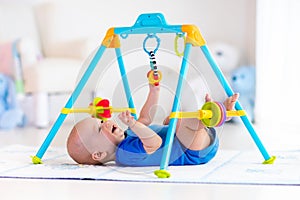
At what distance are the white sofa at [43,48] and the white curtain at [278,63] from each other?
43.2 inches

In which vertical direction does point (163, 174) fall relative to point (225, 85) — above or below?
below

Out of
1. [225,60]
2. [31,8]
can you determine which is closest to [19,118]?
[31,8]

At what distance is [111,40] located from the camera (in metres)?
1.81

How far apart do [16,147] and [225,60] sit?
6.17ft

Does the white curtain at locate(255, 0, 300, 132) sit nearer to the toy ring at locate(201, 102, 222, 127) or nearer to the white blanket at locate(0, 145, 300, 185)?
the white blanket at locate(0, 145, 300, 185)

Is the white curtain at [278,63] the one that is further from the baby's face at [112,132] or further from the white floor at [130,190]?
the white floor at [130,190]

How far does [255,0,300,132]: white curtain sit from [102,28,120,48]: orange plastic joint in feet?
4.59

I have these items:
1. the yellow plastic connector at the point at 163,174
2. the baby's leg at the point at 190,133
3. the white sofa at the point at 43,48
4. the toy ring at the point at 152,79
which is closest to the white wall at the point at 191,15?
the white sofa at the point at 43,48

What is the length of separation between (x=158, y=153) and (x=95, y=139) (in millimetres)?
192

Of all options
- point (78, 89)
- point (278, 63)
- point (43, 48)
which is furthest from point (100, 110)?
point (43, 48)

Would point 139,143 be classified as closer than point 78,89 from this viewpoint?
Yes

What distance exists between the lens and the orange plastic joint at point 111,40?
1783 millimetres

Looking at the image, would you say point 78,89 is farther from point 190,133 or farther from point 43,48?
point 43,48

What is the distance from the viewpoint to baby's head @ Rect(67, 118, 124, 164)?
A: 170 cm
